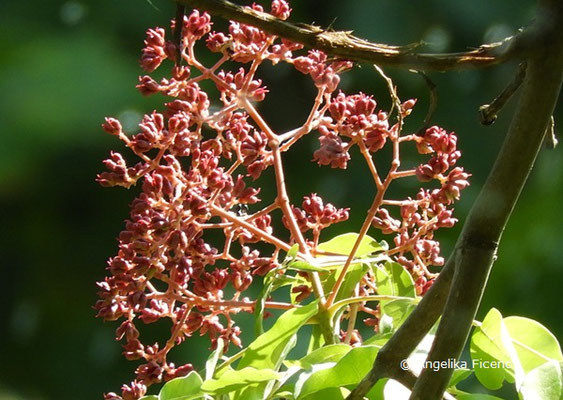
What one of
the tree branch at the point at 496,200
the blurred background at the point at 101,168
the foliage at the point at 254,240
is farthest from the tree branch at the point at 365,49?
the blurred background at the point at 101,168

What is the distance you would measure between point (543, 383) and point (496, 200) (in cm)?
9

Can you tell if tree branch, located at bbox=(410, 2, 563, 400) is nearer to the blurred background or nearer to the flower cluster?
the flower cluster

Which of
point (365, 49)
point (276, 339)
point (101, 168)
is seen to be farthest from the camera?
point (101, 168)

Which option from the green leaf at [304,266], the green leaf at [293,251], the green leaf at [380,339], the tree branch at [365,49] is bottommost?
the green leaf at [380,339]

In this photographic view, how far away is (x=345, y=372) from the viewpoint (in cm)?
38

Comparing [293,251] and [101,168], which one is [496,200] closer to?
[293,251]

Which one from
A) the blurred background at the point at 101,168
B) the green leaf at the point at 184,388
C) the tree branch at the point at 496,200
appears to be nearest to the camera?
the tree branch at the point at 496,200

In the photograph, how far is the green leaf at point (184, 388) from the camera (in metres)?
0.40

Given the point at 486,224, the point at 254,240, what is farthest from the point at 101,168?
the point at 486,224

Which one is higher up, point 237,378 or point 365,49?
point 365,49

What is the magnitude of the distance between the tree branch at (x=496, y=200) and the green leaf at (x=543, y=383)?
2.3 inches

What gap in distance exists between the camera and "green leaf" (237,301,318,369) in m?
0.40

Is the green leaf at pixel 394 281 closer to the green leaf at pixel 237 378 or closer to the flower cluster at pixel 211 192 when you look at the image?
the flower cluster at pixel 211 192

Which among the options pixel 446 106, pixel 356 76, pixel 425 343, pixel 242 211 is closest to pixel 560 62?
pixel 425 343
